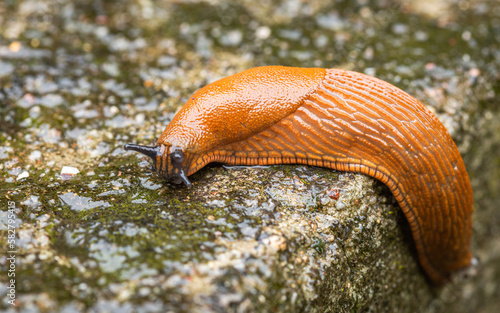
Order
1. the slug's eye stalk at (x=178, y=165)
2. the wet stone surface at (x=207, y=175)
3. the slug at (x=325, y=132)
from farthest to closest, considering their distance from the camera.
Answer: the slug at (x=325, y=132), the slug's eye stalk at (x=178, y=165), the wet stone surface at (x=207, y=175)

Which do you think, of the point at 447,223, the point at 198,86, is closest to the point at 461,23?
the point at 447,223

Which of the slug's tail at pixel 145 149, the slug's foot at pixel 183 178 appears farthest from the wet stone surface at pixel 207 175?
the slug's tail at pixel 145 149

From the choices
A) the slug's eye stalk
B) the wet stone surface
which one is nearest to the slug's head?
the slug's eye stalk

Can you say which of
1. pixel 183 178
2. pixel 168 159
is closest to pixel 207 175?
pixel 183 178

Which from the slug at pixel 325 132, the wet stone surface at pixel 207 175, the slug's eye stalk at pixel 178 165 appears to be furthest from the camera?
the slug at pixel 325 132

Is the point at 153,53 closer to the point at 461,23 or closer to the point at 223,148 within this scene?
the point at 223,148

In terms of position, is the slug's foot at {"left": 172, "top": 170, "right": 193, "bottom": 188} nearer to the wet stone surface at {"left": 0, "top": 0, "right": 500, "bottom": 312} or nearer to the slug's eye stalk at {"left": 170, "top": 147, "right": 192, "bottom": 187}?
the slug's eye stalk at {"left": 170, "top": 147, "right": 192, "bottom": 187}

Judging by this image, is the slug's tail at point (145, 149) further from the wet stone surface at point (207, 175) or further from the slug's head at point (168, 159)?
the wet stone surface at point (207, 175)
